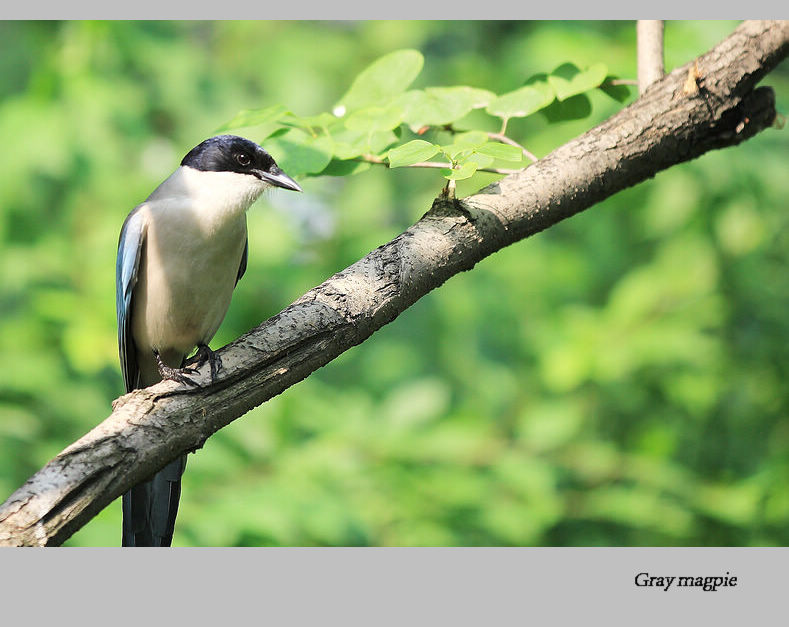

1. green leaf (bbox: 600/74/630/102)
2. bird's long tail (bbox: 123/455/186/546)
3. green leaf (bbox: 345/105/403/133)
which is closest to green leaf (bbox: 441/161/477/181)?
green leaf (bbox: 345/105/403/133)

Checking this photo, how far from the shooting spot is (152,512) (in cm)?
335

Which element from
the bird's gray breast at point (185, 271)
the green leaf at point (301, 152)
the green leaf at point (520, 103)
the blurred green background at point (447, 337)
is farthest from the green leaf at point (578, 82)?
the blurred green background at point (447, 337)

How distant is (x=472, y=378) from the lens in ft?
16.8

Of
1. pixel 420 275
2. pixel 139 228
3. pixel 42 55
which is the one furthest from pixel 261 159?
pixel 42 55

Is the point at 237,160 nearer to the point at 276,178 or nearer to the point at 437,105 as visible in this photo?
the point at 276,178

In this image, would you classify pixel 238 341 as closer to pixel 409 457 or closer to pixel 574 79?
pixel 574 79

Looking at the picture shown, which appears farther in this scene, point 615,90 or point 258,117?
point 615,90

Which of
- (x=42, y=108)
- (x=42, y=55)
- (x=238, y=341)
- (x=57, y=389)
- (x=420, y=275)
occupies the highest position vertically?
(x=42, y=55)

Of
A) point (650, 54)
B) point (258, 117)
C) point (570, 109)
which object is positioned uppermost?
point (650, 54)

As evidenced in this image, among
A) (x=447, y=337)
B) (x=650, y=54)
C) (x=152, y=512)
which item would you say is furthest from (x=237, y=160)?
(x=447, y=337)

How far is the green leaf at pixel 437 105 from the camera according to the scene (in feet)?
9.16

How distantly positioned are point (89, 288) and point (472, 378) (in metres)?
2.37

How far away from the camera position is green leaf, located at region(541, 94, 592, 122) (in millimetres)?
3176

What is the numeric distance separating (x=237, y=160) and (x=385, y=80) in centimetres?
78
